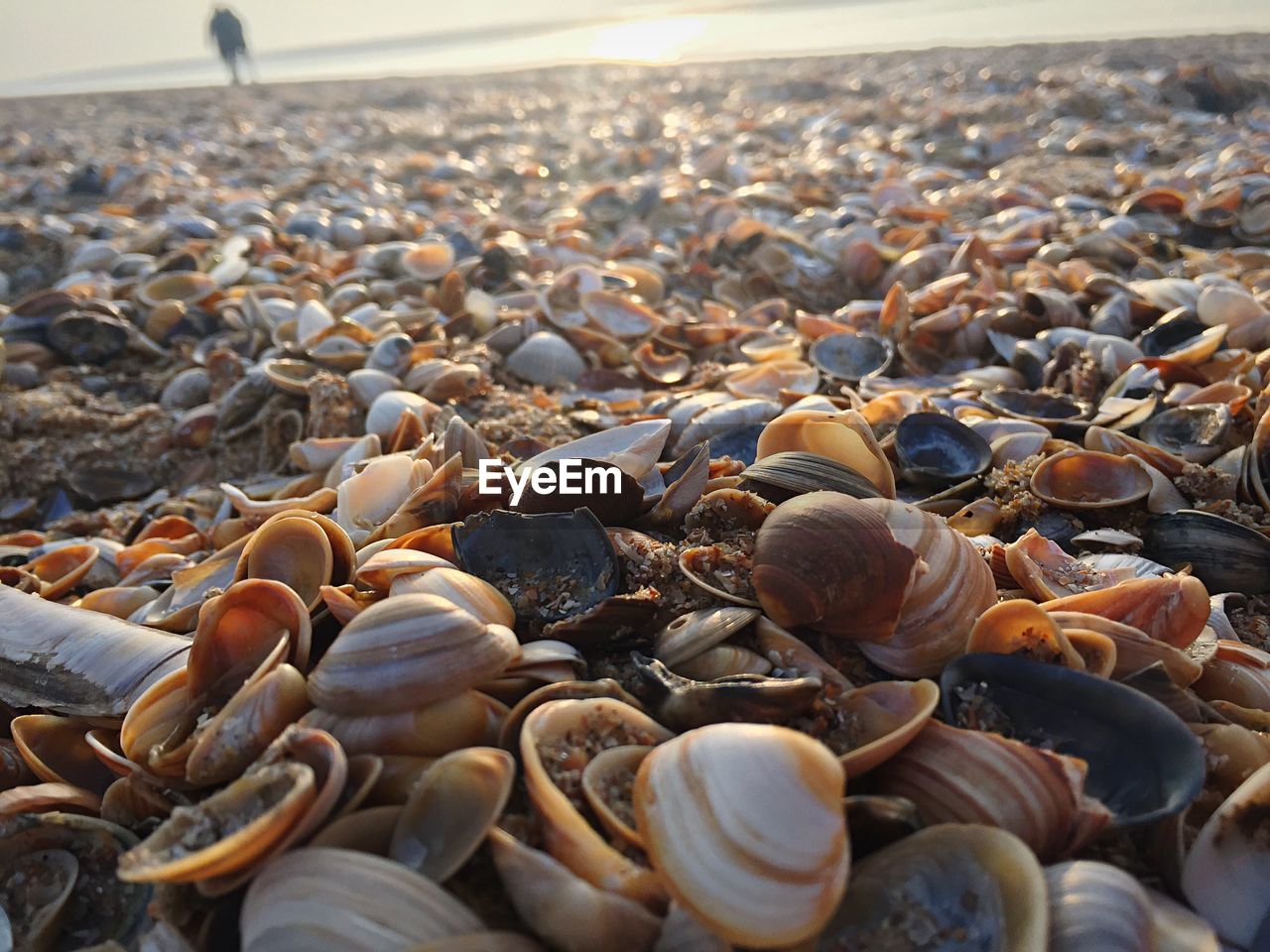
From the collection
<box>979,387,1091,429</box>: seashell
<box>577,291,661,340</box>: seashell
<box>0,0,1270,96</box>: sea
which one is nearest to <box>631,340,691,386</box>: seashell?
<box>577,291,661,340</box>: seashell

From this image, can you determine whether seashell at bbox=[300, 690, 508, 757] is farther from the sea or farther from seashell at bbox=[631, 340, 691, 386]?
the sea

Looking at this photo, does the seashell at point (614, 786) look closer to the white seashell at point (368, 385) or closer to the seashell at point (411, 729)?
the seashell at point (411, 729)

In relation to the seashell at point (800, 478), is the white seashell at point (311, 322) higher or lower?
lower

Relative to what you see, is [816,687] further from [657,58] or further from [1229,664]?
[657,58]

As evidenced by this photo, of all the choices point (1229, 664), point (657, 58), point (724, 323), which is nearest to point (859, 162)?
point (724, 323)

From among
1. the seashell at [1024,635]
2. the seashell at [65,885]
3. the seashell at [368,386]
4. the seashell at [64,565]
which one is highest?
the seashell at [1024,635]

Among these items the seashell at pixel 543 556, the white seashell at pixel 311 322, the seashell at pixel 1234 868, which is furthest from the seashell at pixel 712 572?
the white seashell at pixel 311 322
